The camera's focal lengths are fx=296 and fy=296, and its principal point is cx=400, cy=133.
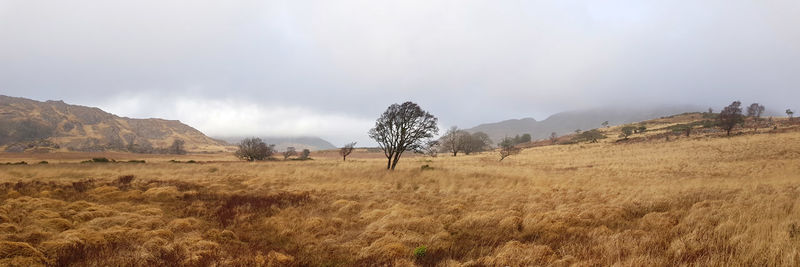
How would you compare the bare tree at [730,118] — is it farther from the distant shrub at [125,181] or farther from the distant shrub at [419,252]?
the distant shrub at [125,181]

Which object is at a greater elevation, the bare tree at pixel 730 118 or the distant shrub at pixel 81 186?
the bare tree at pixel 730 118

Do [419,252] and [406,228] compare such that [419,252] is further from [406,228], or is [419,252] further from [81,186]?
[81,186]

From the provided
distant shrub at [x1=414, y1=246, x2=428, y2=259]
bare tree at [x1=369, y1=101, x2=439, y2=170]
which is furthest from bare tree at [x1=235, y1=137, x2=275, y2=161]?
distant shrub at [x1=414, y1=246, x2=428, y2=259]

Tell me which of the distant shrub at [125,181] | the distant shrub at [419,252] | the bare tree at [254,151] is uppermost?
the bare tree at [254,151]

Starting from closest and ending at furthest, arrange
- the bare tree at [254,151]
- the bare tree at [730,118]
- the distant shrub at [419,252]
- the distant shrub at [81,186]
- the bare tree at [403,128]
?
1. the distant shrub at [419,252]
2. the distant shrub at [81,186]
3. the bare tree at [403,128]
4. the bare tree at [730,118]
5. the bare tree at [254,151]

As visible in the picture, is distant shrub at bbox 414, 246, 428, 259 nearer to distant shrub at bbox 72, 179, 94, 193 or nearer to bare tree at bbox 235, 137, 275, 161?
distant shrub at bbox 72, 179, 94, 193

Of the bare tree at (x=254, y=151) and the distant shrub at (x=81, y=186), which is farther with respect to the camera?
the bare tree at (x=254, y=151)

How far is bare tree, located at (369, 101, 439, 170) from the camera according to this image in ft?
87.4

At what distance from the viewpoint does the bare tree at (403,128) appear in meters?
26.6

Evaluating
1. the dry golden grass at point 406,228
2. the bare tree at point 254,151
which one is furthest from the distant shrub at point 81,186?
the bare tree at point 254,151

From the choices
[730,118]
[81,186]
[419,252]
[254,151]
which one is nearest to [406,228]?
[419,252]

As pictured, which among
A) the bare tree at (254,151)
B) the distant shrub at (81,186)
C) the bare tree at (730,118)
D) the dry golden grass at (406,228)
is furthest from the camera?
the bare tree at (254,151)

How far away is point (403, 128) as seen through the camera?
26672 mm

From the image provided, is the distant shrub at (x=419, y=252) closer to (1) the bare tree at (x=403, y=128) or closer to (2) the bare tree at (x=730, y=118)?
(1) the bare tree at (x=403, y=128)
